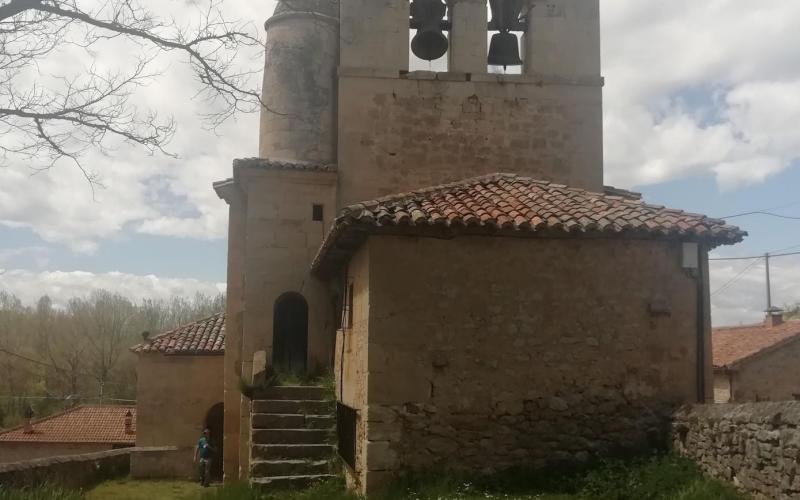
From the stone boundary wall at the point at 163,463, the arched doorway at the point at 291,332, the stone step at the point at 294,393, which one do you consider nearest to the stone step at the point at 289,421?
the stone step at the point at 294,393

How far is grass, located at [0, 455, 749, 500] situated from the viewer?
7719mm

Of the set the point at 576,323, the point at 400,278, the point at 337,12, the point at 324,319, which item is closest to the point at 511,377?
the point at 576,323

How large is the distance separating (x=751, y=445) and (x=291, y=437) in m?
6.36

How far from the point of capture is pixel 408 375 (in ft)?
29.6

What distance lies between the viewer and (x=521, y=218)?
920 cm

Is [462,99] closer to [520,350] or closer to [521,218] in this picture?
[521,218]

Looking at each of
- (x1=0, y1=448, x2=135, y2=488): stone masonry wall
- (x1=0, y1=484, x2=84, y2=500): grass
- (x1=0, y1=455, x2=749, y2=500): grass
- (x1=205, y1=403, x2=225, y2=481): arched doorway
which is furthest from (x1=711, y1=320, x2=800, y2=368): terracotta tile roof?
(x1=0, y1=484, x2=84, y2=500): grass

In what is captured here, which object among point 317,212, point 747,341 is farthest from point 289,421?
point 747,341

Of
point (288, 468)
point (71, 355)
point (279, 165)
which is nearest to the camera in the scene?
point (288, 468)

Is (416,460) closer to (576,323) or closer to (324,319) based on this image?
(576,323)

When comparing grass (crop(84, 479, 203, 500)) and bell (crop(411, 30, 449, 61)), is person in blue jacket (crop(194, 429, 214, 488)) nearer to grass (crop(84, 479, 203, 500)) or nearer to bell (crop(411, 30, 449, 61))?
grass (crop(84, 479, 203, 500))

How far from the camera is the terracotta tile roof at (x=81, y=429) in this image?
98.3ft

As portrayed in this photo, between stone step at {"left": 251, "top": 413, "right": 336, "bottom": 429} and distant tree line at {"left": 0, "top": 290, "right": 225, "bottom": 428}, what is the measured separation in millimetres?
40719

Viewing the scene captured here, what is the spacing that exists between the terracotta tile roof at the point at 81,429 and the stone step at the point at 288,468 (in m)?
20.7
